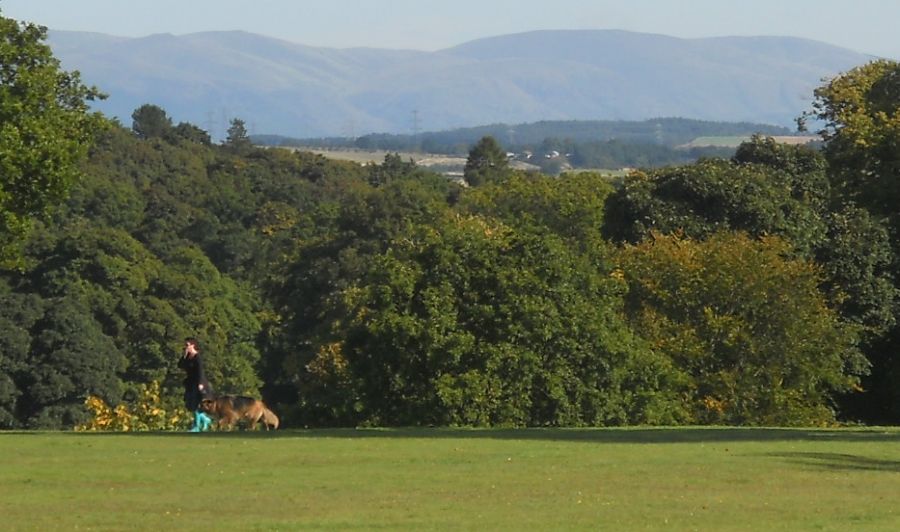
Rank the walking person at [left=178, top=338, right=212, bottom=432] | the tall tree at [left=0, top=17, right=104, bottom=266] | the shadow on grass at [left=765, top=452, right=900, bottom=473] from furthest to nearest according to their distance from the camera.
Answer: the tall tree at [left=0, top=17, right=104, bottom=266] < the walking person at [left=178, top=338, right=212, bottom=432] < the shadow on grass at [left=765, top=452, right=900, bottom=473]

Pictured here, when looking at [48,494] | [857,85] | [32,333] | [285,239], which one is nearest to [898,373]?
[857,85]

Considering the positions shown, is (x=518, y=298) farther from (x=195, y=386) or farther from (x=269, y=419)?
(x=195, y=386)

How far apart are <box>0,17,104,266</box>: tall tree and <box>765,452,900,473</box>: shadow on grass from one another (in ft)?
58.1

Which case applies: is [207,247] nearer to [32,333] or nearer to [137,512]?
[32,333]

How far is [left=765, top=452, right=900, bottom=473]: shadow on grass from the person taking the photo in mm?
22453

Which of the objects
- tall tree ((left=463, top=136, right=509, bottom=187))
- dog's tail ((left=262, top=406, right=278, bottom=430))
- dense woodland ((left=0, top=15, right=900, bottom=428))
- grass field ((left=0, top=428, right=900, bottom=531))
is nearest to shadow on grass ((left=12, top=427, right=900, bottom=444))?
grass field ((left=0, top=428, right=900, bottom=531))

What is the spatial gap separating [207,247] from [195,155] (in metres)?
36.4

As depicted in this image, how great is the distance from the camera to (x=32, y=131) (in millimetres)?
36344

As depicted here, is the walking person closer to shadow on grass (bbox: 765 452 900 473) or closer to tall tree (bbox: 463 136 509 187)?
shadow on grass (bbox: 765 452 900 473)

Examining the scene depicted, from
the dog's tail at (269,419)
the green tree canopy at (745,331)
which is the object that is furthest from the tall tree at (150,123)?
the dog's tail at (269,419)

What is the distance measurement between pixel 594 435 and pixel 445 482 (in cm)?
822

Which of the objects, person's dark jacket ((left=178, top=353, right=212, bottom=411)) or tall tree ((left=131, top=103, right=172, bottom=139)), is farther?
tall tree ((left=131, top=103, right=172, bottom=139))

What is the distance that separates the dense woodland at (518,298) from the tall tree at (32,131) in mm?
62

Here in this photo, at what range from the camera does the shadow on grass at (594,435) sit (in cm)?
2722
